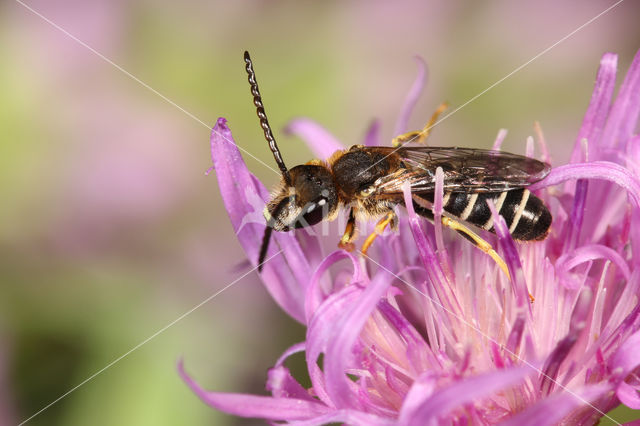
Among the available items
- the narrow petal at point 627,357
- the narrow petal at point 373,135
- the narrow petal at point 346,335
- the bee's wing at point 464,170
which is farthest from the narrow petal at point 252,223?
the narrow petal at point 627,357

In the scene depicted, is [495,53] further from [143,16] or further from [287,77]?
[143,16]

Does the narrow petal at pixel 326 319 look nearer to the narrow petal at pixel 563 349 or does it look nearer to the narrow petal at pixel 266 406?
the narrow petal at pixel 266 406

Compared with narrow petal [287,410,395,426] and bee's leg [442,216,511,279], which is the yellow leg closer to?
bee's leg [442,216,511,279]

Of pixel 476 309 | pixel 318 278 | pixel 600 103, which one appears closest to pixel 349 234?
pixel 318 278

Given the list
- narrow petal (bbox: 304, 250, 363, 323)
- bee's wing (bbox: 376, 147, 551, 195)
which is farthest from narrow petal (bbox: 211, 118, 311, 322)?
bee's wing (bbox: 376, 147, 551, 195)

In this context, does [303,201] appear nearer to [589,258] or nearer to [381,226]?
[381,226]

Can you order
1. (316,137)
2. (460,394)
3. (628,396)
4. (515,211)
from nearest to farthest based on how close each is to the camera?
(460,394) → (628,396) → (515,211) → (316,137)
